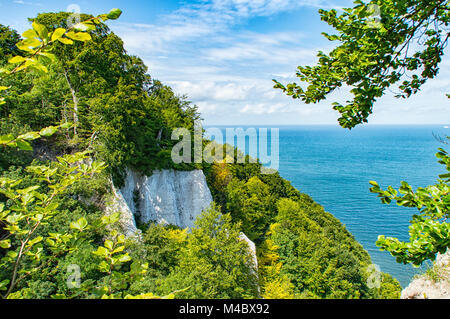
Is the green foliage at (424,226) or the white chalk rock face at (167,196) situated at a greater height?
the green foliage at (424,226)

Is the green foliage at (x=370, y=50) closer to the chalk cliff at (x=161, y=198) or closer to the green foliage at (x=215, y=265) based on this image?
the green foliage at (x=215, y=265)

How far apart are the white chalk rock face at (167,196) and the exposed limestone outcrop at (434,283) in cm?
1365

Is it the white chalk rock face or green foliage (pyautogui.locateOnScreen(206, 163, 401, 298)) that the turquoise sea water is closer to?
green foliage (pyautogui.locateOnScreen(206, 163, 401, 298))

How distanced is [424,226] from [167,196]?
1887 centimetres

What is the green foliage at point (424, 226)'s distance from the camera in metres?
1.94

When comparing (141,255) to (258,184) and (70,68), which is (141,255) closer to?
(70,68)

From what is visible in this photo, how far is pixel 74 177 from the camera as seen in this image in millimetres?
2756

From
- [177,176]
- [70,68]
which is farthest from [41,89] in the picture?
[177,176]

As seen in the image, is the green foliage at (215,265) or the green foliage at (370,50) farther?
the green foliage at (215,265)

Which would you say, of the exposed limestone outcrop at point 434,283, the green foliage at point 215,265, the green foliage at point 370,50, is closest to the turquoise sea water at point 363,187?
the green foliage at point 215,265

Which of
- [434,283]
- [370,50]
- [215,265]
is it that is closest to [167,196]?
[215,265]

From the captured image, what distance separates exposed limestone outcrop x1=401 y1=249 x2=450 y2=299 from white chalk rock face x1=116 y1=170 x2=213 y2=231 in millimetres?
13654

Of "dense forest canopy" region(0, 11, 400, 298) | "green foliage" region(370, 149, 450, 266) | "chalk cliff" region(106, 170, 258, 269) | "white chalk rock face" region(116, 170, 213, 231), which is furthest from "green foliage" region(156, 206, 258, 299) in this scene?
"green foliage" region(370, 149, 450, 266)

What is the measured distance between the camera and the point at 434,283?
7043mm
